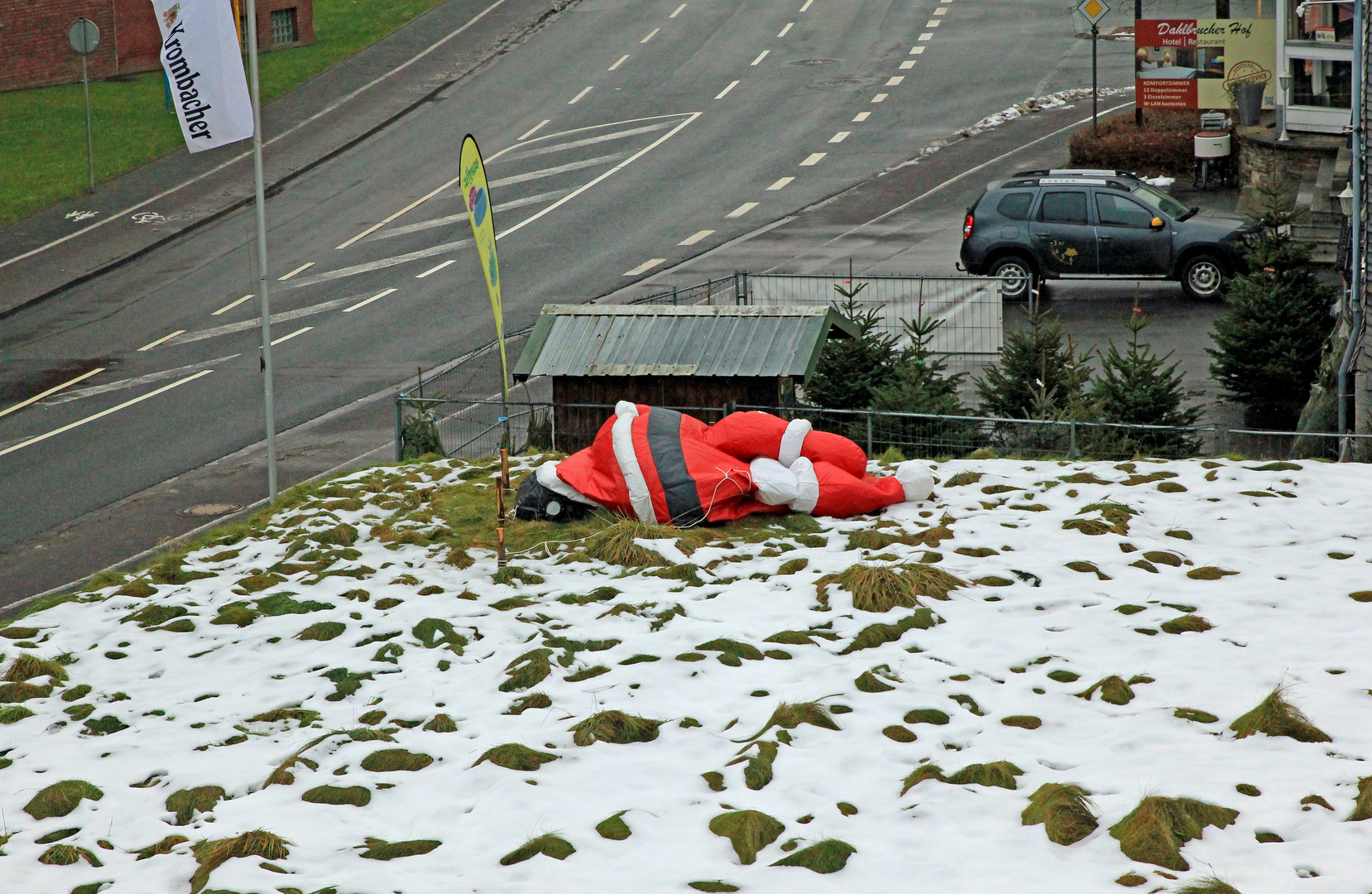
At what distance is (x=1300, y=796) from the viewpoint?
714cm

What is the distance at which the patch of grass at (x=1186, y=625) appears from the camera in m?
9.24

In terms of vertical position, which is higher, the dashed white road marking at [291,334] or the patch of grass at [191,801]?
the dashed white road marking at [291,334]

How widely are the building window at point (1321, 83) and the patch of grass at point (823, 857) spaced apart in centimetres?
2140

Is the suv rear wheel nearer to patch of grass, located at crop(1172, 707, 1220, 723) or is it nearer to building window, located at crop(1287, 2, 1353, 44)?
building window, located at crop(1287, 2, 1353, 44)

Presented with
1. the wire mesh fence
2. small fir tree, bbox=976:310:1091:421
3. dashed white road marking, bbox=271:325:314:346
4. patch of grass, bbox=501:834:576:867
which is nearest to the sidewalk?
dashed white road marking, bbox=271:325:314:346

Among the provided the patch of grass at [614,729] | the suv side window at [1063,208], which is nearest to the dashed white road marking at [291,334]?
the suv side window at [1063,208]

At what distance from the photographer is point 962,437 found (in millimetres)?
14734

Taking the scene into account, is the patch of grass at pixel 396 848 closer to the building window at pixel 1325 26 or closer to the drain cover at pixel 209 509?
the drain cover at pixel 209 509

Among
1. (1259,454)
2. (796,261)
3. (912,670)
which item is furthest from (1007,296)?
(912,670)

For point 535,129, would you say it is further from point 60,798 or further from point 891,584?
point 60,798

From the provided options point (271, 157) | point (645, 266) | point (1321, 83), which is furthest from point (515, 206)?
point (1321, 83)

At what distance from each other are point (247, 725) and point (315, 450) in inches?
411

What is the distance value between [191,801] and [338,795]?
81cm

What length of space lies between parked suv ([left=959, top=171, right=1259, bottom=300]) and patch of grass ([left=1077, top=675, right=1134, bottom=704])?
49.1 ft
